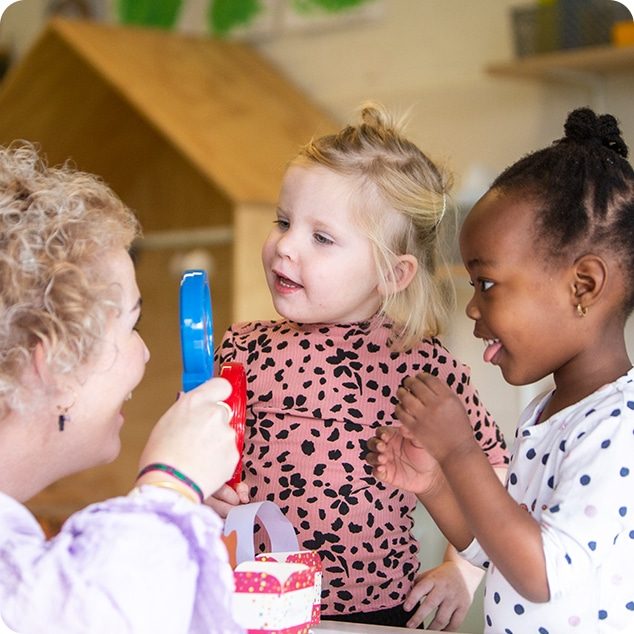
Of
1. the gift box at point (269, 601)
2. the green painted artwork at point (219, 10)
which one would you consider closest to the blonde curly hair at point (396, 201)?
the gift box at point (269, 601)

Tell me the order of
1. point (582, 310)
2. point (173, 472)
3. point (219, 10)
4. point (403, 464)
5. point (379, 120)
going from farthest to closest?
point (219, 10) < point (379, 120) < point (403, 464) < point (582, 310) < point (173, 472)

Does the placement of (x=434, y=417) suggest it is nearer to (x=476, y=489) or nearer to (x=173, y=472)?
(x=476, y=489)

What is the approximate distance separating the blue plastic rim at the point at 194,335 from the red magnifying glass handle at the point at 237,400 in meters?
0.11

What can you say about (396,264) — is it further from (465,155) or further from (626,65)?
(465,155)

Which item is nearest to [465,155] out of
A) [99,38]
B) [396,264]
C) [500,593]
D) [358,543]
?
[99,38]

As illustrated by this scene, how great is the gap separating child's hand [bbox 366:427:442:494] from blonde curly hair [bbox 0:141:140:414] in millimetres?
338

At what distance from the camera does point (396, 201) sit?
131 cm

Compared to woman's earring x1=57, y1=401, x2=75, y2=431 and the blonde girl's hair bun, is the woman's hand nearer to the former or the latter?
woman's earring x1=57, y1=401, x2=75, y2=431

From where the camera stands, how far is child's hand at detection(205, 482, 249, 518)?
1183 millimetres

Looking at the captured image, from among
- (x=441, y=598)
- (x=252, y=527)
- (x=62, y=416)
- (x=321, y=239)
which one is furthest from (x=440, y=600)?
(x=62, y=416)

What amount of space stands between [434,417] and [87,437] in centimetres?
31

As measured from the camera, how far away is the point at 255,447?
1.26 metres

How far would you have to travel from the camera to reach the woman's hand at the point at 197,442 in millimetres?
847

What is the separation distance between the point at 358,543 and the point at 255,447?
17 cm
